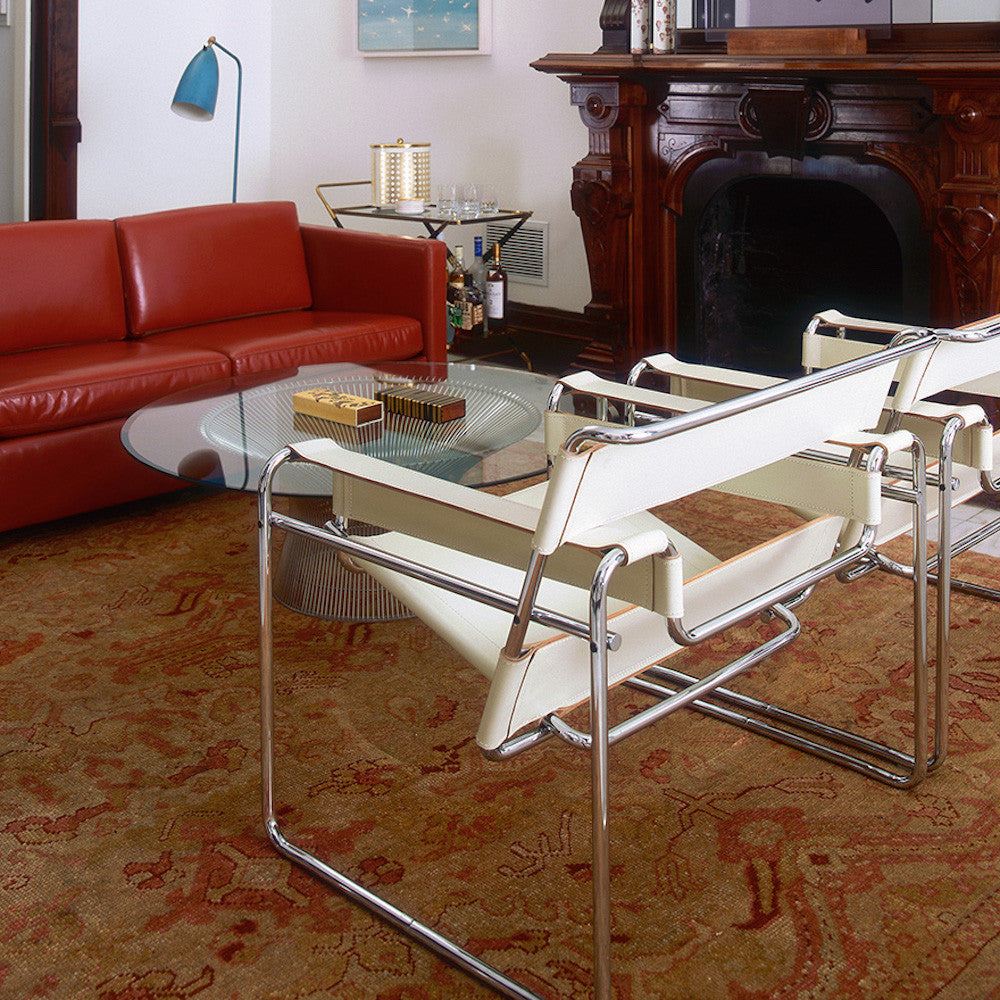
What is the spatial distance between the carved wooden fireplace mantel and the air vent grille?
787 mm

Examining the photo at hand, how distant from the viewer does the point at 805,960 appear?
166 cm

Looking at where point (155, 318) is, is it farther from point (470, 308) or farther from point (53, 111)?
point (53, 111)

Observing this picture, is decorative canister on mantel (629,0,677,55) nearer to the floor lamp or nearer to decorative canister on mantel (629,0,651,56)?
decorative canister on mantel (629,0,651,56)

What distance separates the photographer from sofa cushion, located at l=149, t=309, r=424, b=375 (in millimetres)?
3719

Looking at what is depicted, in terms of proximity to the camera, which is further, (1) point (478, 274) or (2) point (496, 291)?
(1) point (478, 274)

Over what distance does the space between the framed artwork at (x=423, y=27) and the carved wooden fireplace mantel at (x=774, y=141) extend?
3.36 ft

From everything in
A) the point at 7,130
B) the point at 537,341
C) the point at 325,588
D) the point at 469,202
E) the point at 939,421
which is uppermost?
the point at 7,130

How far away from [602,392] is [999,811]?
37.6 inches

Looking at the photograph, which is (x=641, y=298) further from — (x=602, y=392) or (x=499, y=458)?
(x=602, y=392)

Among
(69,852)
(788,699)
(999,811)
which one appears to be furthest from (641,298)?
(69,852)

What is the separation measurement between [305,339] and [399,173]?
4.95 ft

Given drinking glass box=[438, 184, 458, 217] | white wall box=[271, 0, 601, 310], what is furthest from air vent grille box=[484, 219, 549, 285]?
drinking glass box=[438, 184, 458, 217]

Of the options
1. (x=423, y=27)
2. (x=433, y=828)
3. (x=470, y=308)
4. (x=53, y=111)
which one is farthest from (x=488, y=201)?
(x=433, y=828)

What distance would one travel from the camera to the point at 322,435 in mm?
2740
